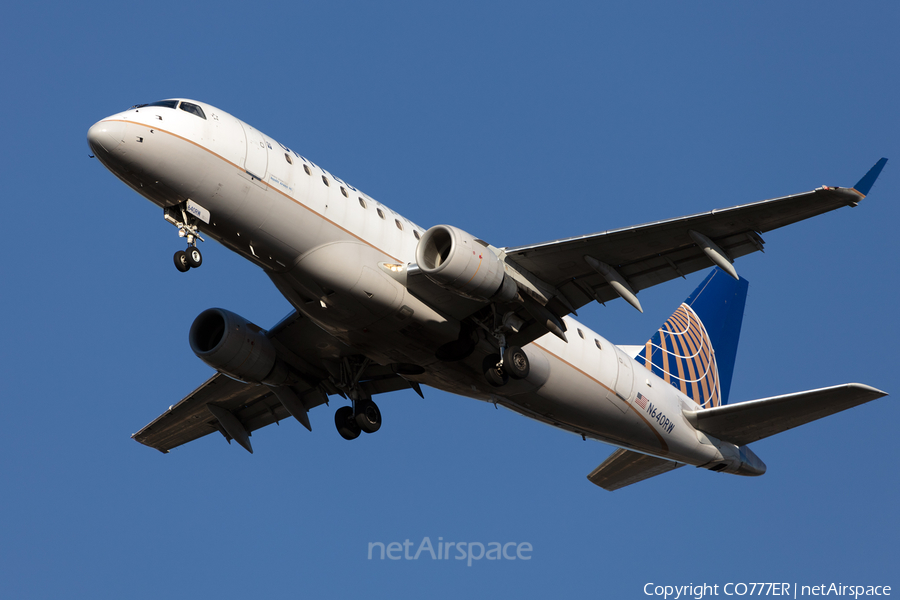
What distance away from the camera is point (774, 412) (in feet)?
80.8

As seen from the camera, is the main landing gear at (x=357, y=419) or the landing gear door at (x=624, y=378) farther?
the main landing gear at (x=357, y=419)

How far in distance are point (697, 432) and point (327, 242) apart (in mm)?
12209

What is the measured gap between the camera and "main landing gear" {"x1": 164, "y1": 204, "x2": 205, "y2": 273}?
19.3 meters

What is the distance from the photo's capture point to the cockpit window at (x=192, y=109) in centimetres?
1978

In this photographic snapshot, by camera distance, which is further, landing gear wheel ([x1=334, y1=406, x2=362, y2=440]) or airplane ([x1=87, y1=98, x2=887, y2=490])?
landing gear wheel ([x1=334, y1=406, x2=362, y2=440])

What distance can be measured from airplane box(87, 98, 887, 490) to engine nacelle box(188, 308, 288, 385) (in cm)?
4

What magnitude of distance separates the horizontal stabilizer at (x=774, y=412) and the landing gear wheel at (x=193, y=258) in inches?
550

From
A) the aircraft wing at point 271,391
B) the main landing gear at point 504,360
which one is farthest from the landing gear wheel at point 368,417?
the main landing gear at point 504,360

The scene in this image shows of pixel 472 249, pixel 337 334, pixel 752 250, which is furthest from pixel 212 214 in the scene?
pixel 752 250

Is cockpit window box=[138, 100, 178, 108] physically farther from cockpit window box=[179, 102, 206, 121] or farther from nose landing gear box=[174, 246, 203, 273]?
nose landing gear box=[174, 246, 203, 273]

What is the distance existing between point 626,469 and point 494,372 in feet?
27.9

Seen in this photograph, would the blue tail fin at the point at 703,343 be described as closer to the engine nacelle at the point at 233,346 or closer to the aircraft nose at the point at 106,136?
the engine nacelle at the point at 233,346

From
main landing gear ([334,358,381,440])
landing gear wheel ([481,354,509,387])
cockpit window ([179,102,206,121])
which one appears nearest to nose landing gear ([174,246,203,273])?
cockpit window ([179,102,206,121])

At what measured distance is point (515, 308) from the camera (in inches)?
845
